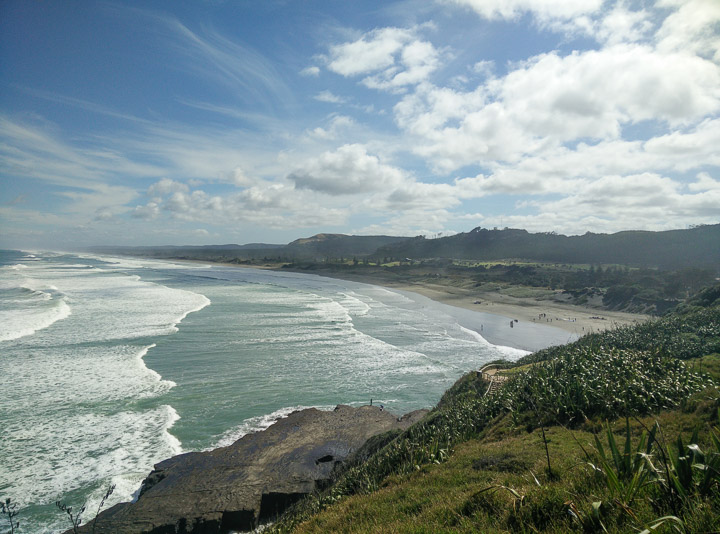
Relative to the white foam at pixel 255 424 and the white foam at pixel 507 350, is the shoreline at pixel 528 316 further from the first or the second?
the white foam at pixel 255 424

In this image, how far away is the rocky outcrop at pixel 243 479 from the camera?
924cm

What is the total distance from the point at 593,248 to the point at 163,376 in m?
156

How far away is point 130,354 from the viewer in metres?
22.4

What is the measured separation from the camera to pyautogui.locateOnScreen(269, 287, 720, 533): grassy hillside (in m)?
3.84

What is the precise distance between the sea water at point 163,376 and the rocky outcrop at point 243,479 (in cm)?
110

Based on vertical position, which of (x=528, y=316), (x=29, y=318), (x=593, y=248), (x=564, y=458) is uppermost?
(x=593, y=248)

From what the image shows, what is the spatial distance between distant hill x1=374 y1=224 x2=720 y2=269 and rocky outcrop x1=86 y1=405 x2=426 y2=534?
387 feet

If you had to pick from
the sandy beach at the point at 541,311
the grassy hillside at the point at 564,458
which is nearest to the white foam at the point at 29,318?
the grassy hillside at the point at 564,458

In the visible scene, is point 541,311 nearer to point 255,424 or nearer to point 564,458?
point 255,424

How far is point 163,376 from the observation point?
19484 millimetres

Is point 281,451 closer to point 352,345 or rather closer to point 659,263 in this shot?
point 352,345

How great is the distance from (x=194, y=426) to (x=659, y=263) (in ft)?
443

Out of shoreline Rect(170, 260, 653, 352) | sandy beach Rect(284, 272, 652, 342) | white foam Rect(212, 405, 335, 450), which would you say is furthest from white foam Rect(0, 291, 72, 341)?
sandy beach Rect(284, 272, 652, 342)

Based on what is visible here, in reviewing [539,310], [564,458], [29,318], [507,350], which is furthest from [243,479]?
[539,310]
